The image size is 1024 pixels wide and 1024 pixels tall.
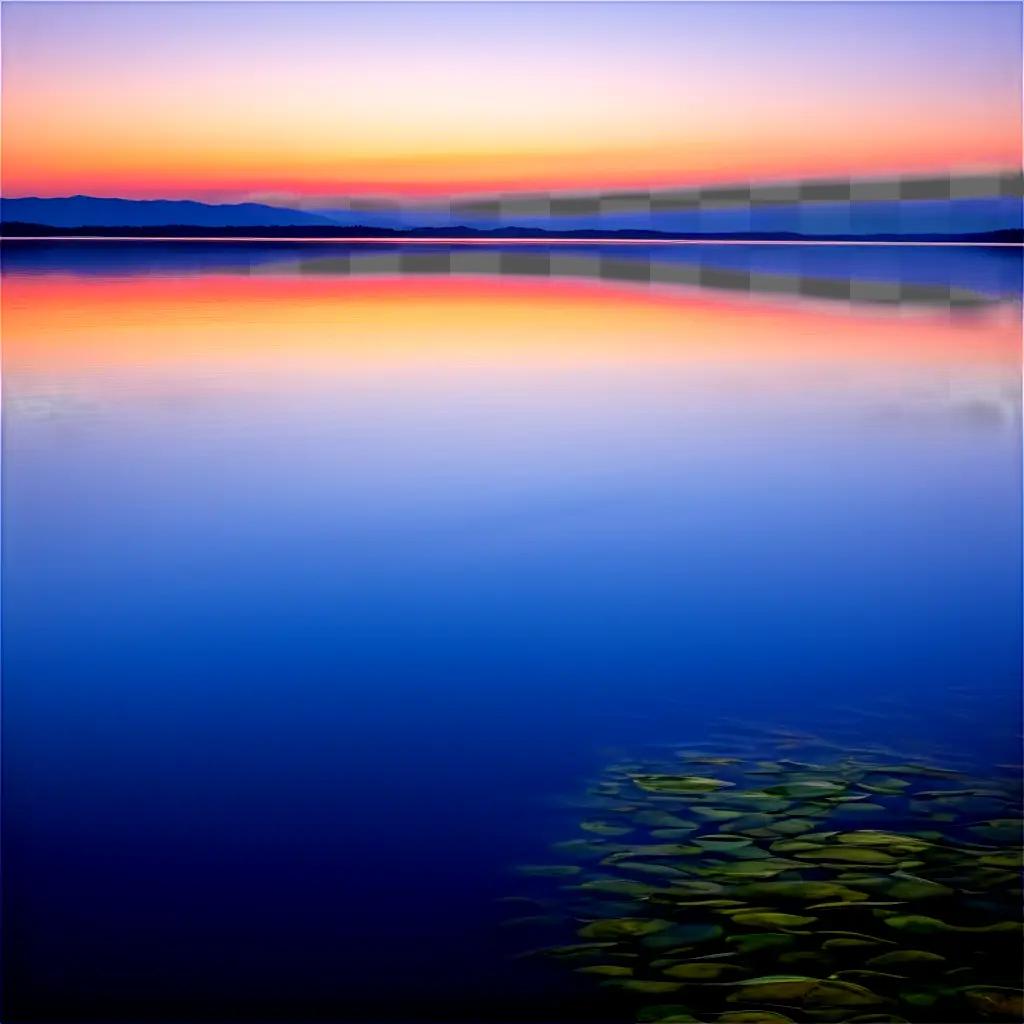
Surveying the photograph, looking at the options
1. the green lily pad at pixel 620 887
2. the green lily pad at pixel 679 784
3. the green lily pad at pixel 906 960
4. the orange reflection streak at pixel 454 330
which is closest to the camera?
the green lily pad at pixel 906 960

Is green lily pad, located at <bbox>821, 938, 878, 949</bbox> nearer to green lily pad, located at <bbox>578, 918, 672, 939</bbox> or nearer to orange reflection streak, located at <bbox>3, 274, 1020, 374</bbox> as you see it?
green lily pad, located at <bbox>578, 918, 672, 939</bbox>

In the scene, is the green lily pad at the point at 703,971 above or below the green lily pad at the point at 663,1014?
above

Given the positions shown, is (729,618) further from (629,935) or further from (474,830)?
(629,935)

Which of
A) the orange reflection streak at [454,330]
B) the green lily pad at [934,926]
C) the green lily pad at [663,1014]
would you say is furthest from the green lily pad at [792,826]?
the orange reflection streak at [454,330]

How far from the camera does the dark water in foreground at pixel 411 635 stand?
4.71 metres

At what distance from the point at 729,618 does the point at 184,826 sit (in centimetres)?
377

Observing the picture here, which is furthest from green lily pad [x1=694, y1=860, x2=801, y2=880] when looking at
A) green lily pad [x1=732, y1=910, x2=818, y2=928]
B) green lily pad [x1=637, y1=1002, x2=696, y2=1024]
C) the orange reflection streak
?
the orange reflection streak

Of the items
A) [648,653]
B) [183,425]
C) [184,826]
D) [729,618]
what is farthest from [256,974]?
[183,425]

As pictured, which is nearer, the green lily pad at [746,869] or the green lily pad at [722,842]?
the green lily pad at [746,869]

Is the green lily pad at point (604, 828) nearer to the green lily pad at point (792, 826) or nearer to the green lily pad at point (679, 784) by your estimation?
the green lily pad at point (679, 784)

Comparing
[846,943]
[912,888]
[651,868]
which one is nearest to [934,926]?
[912,888]

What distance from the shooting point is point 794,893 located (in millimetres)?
4617

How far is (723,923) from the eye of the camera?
4.45m

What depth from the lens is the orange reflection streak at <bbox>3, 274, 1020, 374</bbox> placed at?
70.3ft
